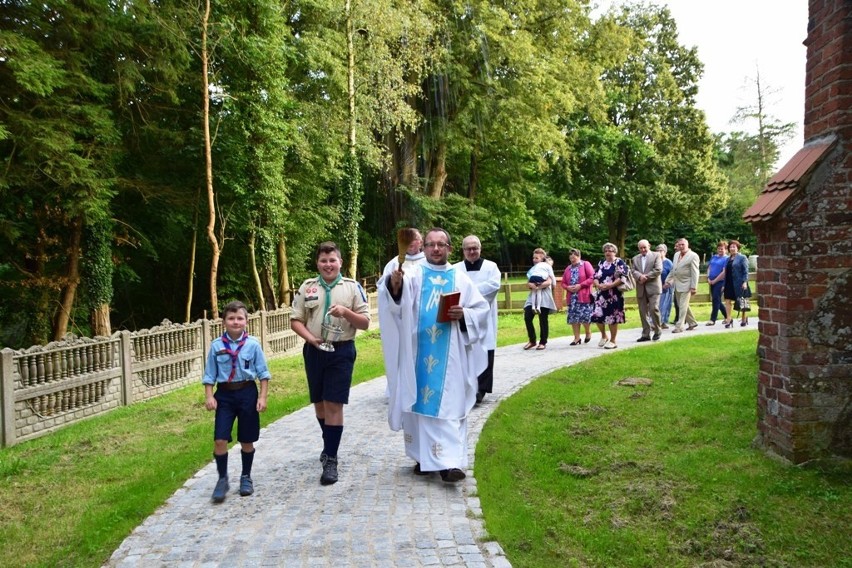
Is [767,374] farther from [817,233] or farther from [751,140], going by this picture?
[751,140]

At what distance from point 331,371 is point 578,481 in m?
2.15

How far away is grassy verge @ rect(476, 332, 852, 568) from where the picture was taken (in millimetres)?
4094

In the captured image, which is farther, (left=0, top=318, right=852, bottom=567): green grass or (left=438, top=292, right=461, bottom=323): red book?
(left=438, top=292, right=461, bottom=323): red book

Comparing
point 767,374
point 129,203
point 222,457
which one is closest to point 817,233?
point 767,374

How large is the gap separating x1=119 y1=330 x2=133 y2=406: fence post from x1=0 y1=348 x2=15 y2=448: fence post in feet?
7.67

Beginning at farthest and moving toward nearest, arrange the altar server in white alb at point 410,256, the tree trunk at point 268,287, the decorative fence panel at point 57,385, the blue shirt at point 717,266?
the tree trunk at point 268,287
the blue shirt at point 717,266
the decorative fence panel at point 57,385
the altar server in white alb at point 410,256

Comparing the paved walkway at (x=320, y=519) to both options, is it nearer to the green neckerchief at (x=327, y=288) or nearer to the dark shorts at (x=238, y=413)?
the dark shorts at (x=238, y=413)

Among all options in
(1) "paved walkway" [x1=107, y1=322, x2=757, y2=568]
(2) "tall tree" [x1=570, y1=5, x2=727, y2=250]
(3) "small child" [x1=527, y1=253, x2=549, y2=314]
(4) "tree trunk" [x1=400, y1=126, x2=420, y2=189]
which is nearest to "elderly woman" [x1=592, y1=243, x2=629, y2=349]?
(3) "small child" [x1=527, y1=253, x2=549, y2=314]

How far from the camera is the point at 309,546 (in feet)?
14.1

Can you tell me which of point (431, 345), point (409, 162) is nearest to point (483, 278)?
point (431, 345)

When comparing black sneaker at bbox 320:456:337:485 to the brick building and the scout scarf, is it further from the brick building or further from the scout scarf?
the brick building

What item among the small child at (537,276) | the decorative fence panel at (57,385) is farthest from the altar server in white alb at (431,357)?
the small child at (537,276)

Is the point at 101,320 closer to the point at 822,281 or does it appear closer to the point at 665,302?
the point at 665,302

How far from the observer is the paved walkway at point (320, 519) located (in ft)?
13.6
